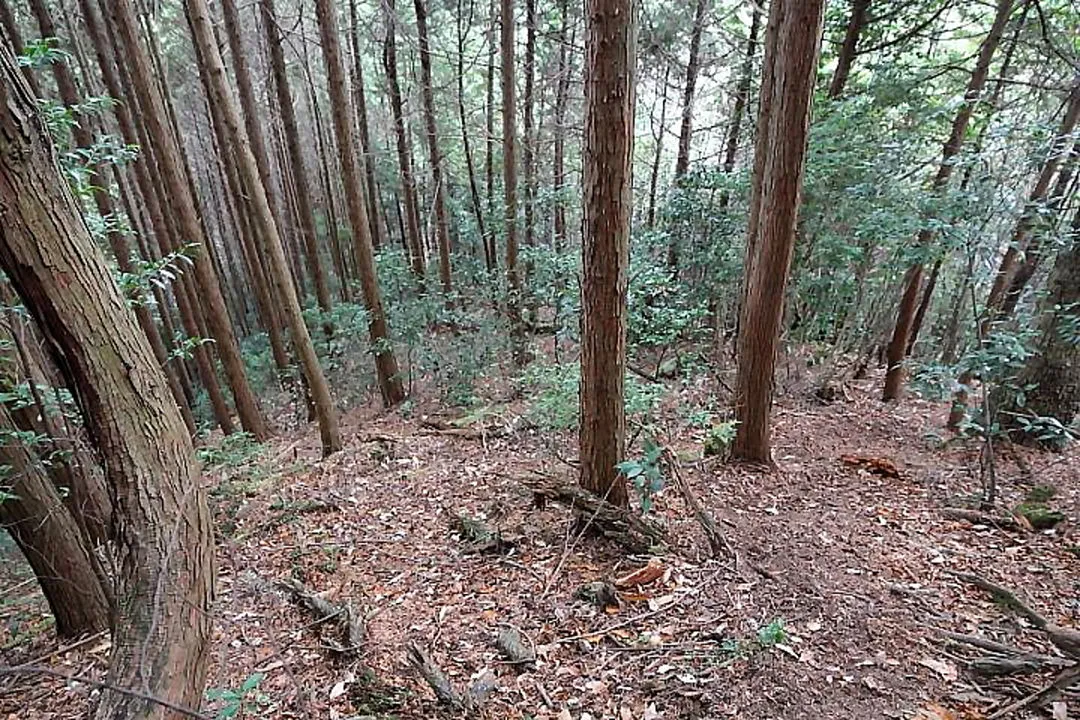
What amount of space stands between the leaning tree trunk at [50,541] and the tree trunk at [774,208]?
211 inches

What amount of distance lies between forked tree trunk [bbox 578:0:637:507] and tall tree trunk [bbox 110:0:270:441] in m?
5.72

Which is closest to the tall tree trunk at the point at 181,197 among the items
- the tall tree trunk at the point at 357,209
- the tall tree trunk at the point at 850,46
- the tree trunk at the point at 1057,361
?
the tall tree trunk at the point at 357,209

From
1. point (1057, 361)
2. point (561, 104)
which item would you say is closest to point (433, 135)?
point (561, 104)

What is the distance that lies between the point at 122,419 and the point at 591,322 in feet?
8.25

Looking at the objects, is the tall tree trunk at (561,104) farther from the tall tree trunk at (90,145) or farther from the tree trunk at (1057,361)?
the tree trunk at (1057,361)

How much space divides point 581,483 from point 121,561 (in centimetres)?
280

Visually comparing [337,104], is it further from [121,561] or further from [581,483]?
[121,561]

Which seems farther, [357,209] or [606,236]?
[357,209]

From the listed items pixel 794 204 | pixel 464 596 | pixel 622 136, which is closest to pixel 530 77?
pixel 794 204

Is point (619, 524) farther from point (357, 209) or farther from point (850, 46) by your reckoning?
point (850, 46)

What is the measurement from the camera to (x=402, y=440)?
7766 mm

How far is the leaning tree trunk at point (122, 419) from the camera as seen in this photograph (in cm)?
182

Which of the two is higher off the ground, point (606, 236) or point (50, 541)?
point (606, 236)

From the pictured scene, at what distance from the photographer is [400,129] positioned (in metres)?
11.4
